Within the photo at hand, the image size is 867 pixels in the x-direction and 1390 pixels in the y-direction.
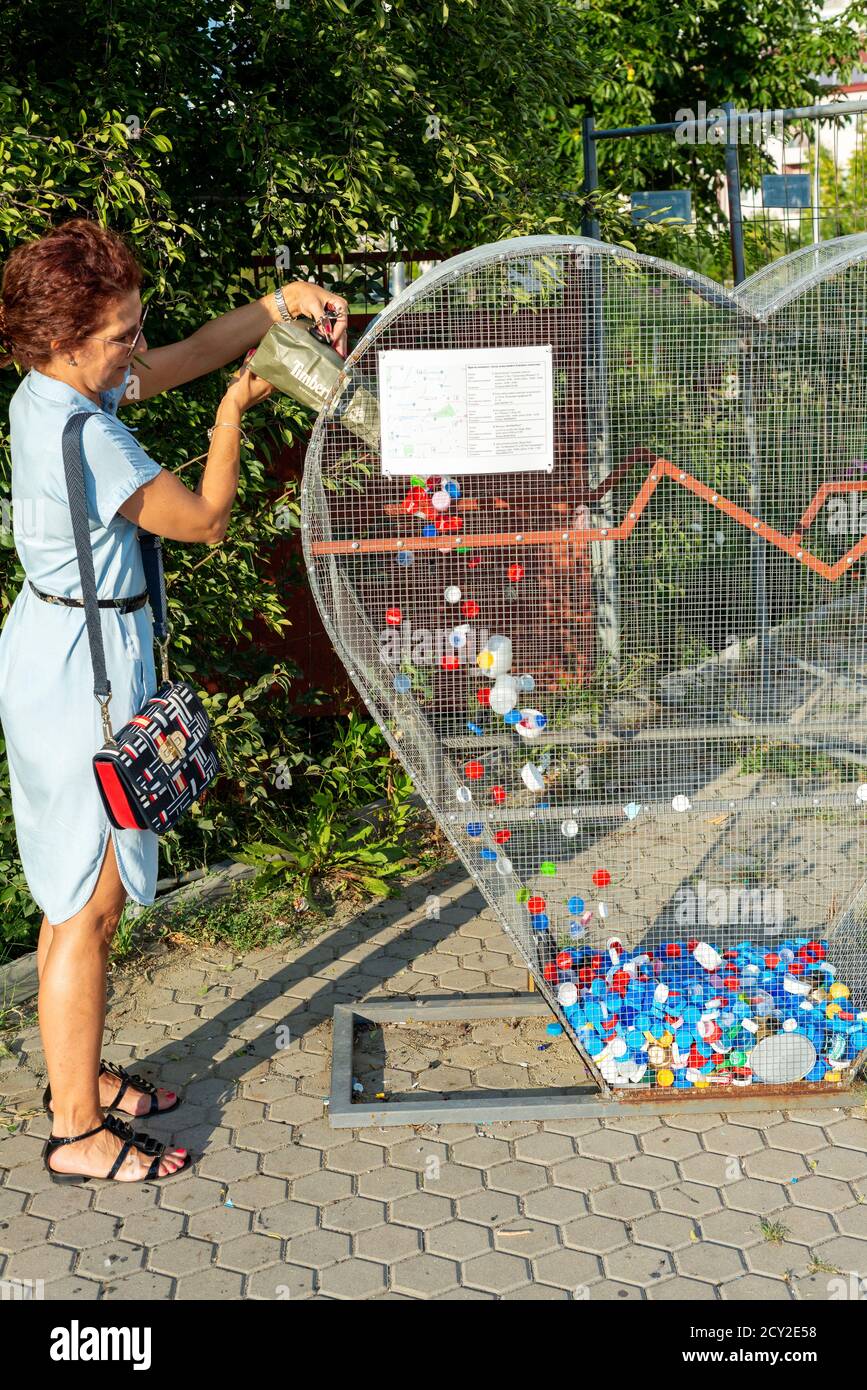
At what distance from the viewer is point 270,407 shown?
4875mm

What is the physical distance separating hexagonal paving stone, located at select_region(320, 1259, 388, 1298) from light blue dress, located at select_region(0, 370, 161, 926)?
0.95 meters

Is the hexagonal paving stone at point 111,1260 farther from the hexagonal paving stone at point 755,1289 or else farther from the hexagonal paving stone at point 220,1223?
the hexagonal paving stone at point 755,1289

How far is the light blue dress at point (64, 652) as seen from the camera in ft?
9.80

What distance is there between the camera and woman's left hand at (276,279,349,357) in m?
3.21

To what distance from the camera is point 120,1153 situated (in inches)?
131

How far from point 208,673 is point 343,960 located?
1233 mm

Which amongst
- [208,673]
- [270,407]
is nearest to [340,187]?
[270,407]

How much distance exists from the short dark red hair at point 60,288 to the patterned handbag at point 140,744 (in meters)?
0.21

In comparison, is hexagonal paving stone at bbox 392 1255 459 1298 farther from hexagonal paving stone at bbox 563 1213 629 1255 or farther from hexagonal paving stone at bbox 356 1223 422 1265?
→ hexagonal paving stone at bbox 563 1213 629 1255

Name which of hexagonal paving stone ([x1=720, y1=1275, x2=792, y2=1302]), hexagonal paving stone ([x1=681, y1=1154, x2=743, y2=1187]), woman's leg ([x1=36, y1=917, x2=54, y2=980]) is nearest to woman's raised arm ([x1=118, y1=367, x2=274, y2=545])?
woman's leg ([x1=36, y1=917, x2=54, y2=980])

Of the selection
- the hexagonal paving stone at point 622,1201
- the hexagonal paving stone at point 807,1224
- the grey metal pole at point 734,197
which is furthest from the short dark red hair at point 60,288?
the grey metal pole at point 734,197

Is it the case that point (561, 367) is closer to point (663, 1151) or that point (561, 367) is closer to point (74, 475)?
point (74, 475)

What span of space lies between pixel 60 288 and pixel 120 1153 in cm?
205

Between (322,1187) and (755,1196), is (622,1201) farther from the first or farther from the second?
(322,1187)
